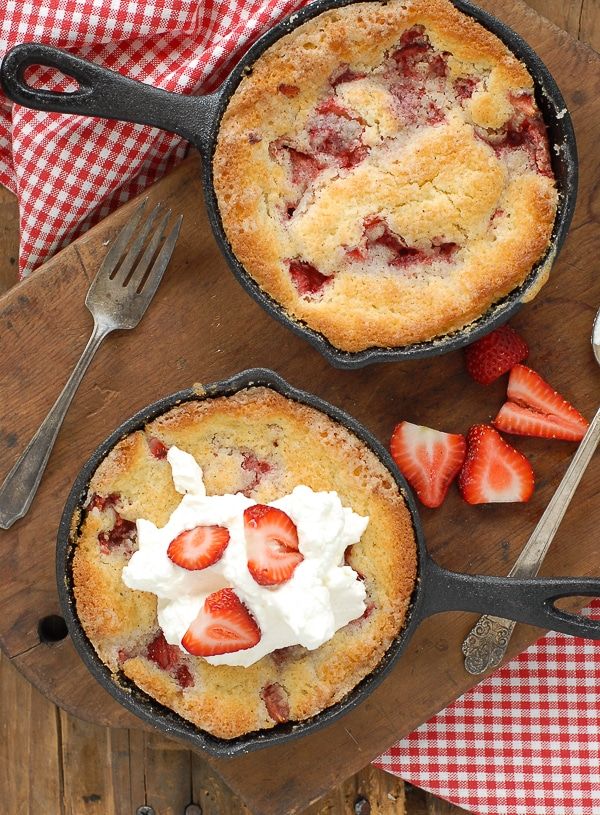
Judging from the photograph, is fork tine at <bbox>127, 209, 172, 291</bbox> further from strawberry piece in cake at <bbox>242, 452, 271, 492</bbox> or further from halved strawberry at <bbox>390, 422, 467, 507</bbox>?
halved strawberry at <bbox>390, 422, 467, 507</bbox>

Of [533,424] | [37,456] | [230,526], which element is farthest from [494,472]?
[37,456]

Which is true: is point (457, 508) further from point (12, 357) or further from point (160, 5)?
point (160, 5)

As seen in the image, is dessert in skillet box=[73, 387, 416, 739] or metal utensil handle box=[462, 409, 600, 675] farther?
metal utensil handle box=[462, 409, 600, 675]

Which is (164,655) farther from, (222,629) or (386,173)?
(386,173)

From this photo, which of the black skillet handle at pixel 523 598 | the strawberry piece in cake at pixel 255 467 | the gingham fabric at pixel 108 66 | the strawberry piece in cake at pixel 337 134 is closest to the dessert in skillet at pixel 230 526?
the strawberry piece in cake at pixel 255 467

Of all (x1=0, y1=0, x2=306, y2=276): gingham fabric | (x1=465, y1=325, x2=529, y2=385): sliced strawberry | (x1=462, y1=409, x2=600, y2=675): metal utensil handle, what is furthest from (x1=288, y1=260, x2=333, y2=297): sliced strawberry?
(x1=462, y1=409, x2=600, y2=675): metal utensil handle

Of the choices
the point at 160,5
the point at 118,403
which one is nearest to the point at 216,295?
the point at 118,403
